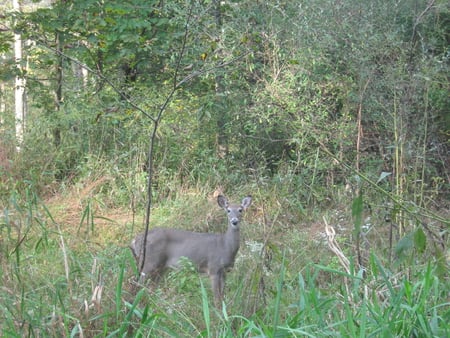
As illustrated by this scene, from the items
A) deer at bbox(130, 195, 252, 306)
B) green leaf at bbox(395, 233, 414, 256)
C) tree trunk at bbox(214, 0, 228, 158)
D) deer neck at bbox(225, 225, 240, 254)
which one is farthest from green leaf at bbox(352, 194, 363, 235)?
tree trunk at bbox(214, 0, 228, 158)

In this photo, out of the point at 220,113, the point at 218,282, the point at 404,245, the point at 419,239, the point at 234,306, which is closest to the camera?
the point at 419,239

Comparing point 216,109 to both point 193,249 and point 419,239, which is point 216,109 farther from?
point 419,239

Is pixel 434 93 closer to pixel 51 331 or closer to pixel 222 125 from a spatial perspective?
pixel 222 125

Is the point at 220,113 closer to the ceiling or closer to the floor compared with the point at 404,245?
closer to the floor

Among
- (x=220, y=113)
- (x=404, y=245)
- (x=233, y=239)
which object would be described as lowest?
(x=233, y=239)

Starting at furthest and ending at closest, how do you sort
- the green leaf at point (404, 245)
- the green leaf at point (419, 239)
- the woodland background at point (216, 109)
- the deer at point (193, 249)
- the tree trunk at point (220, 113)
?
the tree trunk at point (220, 113) → the woodland background at point (216, 109) → the deer at point (193, 249) → the green leaf at point (404, 245) → the green leaf at point (419, 239)

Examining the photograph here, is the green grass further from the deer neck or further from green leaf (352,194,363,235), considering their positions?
the deer neck

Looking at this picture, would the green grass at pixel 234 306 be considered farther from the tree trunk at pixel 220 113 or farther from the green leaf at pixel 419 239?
the tree trunk at pixel 220 113

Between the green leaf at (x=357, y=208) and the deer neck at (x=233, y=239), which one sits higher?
the green leaf at (x=357, y=208)

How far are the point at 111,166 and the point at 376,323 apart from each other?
7584mm

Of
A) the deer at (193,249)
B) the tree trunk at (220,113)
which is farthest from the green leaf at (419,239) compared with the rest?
the tree trunk at (220,113)

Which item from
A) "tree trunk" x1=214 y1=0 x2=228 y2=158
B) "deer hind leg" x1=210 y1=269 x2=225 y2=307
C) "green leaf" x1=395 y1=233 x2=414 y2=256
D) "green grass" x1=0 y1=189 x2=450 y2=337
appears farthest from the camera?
"tree trunk" x1=214 y1=0 x2=228 y2=158

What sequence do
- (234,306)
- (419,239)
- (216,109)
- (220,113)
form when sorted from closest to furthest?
(419,239), (234,306), (216,109), (220,113)

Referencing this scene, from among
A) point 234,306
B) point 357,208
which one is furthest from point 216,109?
point 357,208
